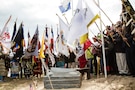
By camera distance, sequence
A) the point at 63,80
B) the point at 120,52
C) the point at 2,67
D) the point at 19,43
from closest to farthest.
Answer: the point at 120,52
the point at 63,80
the point at 2,67
the point at 19,43

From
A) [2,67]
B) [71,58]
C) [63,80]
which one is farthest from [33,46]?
[63,80]

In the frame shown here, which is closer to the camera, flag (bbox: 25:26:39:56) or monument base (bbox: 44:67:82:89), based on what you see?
monument base (bbox: 44:67:82:89)

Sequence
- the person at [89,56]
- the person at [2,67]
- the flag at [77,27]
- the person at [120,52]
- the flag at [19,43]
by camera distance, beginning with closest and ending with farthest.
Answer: the person at [120,52] → the flag at [77,27] → the person at [89,56] → the person at [2,67] → the flag at [19,43]

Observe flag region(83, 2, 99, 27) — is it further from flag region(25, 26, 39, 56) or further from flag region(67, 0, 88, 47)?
flag region(25, 26, 39, 56)

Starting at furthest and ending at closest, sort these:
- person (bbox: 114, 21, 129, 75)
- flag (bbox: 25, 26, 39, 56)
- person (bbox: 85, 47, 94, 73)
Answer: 1. flag (bbox: 25, 26, 39, 56)
2. person (bbox: 85, 47, 94, 73)
3. person (bbox: 114, 21, 129, 75)

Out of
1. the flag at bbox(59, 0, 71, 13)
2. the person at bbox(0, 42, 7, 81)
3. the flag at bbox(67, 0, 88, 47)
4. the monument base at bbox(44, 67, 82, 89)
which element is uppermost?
the flag at bbox(59, 0, 71, 13)

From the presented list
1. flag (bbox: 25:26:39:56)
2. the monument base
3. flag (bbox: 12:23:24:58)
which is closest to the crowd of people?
flag (bbox: 12:23:24:58)

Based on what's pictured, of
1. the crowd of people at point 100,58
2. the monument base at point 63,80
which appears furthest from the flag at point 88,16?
the monument base at point 63,80

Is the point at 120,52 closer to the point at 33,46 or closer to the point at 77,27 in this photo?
the point at 77,27

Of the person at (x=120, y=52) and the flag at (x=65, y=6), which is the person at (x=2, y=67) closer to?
the flag at (x=65, y=6)

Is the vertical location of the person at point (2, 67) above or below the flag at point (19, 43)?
below

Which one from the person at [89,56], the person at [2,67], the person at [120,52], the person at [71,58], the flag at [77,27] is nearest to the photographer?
the person at [120,52]

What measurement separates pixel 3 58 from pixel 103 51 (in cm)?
741

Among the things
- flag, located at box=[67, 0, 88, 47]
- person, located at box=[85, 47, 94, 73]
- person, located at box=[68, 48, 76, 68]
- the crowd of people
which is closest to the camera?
the crowd of people
